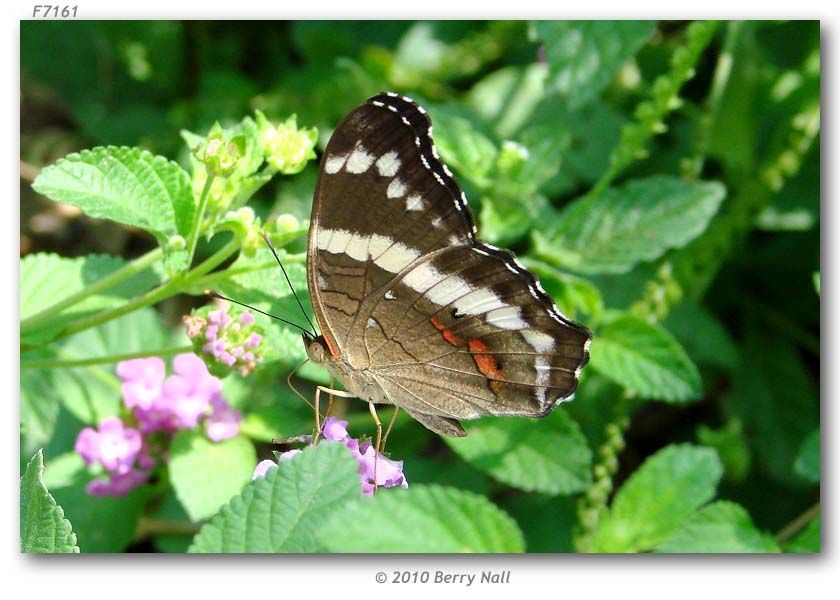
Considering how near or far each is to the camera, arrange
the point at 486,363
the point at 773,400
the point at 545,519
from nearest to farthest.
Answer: the point at 486,363
the point at 545,519
the point at 773,400

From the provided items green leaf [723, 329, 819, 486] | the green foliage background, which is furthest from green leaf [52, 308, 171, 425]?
green leaf [723, 329, 819, 486]

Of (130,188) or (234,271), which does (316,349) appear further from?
(130,188)

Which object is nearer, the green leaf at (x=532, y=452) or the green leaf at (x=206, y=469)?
the green leaf at (x=206, y=469)

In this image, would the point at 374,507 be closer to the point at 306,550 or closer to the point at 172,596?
Answer: the point at 306,550

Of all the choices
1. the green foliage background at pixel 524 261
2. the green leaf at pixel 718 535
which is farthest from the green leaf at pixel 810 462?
the green leaf at pixel 718 535

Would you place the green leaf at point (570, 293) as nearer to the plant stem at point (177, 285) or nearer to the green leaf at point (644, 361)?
the green leaf at point (644, 361)

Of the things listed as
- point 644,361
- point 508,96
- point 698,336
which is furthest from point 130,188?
point 698,336
